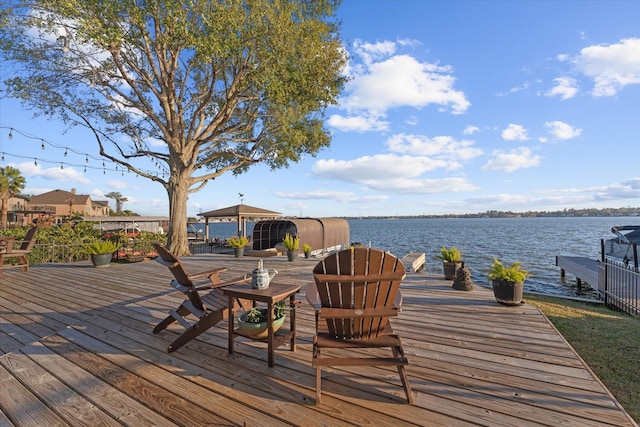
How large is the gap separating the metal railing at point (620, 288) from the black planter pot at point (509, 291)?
419 centimetres

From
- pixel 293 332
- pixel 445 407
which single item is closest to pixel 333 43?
pixel 293 332

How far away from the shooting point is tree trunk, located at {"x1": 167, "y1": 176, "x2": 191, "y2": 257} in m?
11.2

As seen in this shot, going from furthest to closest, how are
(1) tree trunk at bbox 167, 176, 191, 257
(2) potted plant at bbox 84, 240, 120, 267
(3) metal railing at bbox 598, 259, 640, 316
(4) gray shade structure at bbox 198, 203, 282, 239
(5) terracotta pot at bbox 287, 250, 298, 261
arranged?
(4) gray shade structure at bbox 198, 203, 282, 239 < (1) tree trunk at bbox 167, 176, 191, 257 < (5) terracotta pot at bbox 287, 250, 298, 261 < (2) potted plant at bbox 84, 240, 120, 267 < (3) metal railing at bbox 598, 259, 640, 316

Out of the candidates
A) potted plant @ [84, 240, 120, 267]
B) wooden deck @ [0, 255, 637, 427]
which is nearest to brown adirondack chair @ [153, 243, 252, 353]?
wooden deck @ [0, 255, 637, 427]

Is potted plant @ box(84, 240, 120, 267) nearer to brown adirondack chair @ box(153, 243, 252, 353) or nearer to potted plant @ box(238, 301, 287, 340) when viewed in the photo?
brown adirondack chair @ box(153, 243, 252, 353)

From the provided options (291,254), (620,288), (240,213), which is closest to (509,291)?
(620,288)

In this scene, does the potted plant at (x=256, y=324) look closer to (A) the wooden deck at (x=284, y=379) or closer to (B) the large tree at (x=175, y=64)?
(A) the wooden deck at (x=284, y=379)

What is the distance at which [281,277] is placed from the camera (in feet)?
22.2

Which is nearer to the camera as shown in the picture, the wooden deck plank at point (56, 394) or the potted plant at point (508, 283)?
the wooden deck plank at point (56, 394)

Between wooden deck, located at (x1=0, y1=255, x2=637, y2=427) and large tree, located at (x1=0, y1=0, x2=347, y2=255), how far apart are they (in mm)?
8264

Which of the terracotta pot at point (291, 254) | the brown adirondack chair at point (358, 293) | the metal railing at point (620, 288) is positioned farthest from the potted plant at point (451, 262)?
the terracotta pot at point (291, 254)

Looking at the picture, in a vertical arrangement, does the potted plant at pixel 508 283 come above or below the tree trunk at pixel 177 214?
below

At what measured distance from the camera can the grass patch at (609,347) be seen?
2581mm

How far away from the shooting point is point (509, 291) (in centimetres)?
437
